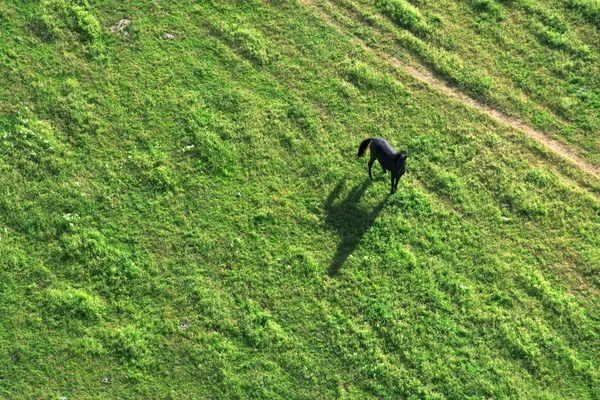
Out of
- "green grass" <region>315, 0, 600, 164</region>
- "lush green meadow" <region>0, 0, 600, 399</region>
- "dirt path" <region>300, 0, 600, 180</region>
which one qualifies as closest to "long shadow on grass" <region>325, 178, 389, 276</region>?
"lush green meadow" <region>0, 0, 600, 399</region>

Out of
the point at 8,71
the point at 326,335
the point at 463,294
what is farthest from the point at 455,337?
the point at 8,71

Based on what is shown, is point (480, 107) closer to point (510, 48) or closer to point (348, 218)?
point (510, 48)

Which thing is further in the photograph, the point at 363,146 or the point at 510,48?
the point at 510,48

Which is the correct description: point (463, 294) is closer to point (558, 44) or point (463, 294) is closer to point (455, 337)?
point (455, 337)

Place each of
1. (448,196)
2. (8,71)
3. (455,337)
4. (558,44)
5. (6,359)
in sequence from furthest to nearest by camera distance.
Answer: (558,44)
(8,71)
(448,196)
(455,337)
(6,359)

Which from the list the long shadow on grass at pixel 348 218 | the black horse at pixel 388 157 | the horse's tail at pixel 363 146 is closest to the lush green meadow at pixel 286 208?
the long shadow on grass at pixel 348 218

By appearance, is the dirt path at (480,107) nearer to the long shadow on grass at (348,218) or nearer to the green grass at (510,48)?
the green grass at (510,48)

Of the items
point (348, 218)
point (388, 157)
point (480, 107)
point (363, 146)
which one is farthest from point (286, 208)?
point (480, 107)
